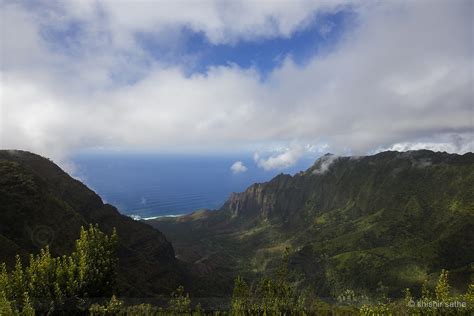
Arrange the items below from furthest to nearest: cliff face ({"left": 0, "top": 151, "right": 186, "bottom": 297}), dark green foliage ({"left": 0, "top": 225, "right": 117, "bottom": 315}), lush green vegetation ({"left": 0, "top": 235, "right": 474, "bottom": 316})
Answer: cliff face ({"left": 0, "top": 151, "right": 186, "bottom": 297}) → dark green foliage ({"left": 0, "top": 225, "right": 117, "bottom": 315}) → lush green vegetation ({"left": 0, "top": 235, "right": 474, "bottom": 316})

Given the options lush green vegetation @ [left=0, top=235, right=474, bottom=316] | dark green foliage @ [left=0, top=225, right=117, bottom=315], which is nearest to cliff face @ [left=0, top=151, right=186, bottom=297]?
dark green foliage @ [left=0, top=225, right=117, bottom=315]

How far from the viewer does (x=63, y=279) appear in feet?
124

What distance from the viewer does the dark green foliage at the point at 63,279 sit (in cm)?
3550

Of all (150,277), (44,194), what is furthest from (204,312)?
(150,277)

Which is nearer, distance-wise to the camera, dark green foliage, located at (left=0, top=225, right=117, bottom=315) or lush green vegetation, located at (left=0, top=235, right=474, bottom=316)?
lush green vegetation, located at (left=0, top=235, right=474, bottom=316)

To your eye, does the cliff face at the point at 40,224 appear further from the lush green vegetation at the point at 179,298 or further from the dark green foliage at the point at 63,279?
the lush green vegetation at the point at 179,298

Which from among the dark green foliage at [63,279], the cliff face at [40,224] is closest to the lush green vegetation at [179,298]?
the dark green foliage at [63,279]

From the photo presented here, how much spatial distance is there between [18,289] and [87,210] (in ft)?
537

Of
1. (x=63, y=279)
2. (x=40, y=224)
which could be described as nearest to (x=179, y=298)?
(x=63, y=279)

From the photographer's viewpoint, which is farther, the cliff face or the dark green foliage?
the cliff face

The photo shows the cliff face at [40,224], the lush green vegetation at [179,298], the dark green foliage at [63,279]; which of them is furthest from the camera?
the cliff face at [40,224]

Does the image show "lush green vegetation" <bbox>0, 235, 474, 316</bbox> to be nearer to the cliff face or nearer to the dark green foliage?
the dark green foliage

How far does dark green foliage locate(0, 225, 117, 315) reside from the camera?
35.5 metres

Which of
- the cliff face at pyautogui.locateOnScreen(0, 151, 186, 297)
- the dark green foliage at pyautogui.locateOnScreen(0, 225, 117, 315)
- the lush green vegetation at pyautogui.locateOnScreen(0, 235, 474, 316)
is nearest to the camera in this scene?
the lush green vegetation at pyautogui.locateOnScreen(0, 235, 474, 316)
